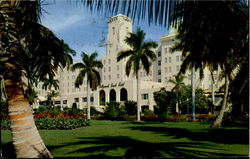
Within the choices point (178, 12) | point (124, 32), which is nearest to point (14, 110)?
point (178, 12)

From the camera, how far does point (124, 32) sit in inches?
3558

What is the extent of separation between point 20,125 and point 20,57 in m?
1.70

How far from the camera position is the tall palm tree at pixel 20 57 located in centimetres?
589

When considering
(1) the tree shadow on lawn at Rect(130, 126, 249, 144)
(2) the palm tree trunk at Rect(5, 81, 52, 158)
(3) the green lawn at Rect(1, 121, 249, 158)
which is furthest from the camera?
(1) the tree shadow on lawn at Rect(130, 126, 249, 144)

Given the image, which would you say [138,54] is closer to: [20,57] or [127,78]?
[20,57]

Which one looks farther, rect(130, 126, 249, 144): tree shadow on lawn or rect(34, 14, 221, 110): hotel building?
rect(34, 14, 221, 110): hotel building

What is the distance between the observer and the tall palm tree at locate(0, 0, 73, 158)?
589cm

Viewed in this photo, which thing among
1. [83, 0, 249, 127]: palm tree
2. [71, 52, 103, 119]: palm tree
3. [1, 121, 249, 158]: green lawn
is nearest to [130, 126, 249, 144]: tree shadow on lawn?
[1, 121, 249, 158]: green lawn

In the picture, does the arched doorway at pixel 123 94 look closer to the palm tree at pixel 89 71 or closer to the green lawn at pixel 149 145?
the palm tree at pixel 89 71

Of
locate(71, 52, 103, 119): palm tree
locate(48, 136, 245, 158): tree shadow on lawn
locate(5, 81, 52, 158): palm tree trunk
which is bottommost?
locate(48, 136, 245, 158): tree shadow on lawn

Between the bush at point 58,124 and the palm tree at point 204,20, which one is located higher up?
the palm tree at point 204,20

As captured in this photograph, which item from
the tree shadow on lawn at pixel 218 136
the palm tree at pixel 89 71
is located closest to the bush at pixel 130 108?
the palm tree at pixel 89 71

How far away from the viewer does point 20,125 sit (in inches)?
232

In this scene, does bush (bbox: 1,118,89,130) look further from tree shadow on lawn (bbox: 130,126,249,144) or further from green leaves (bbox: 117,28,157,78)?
green leaves (bbox: 117,28,157,78)
